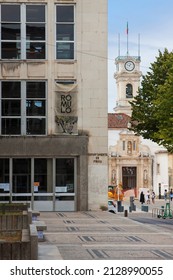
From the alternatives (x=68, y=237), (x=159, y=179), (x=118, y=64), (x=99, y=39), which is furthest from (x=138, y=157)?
(x=68, y=237)

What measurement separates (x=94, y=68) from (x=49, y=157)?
4.94 metres

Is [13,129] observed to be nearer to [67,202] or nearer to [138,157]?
[67,202]

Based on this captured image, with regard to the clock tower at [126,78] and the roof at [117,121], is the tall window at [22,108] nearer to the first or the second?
the roof at [117,121]

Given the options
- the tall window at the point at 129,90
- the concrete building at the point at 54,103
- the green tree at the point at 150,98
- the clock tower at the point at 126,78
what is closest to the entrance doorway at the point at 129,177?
the clock tower at the point at 126,78

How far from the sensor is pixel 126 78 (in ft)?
504

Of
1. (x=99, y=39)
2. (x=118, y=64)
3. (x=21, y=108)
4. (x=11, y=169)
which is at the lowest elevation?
(x=11, y=169)

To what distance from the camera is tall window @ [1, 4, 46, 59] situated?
35.3m

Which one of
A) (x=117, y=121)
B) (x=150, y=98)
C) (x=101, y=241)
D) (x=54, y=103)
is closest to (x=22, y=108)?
(x=54, y=103)

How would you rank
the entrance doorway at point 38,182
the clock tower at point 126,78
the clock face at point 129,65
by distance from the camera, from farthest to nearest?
the clock face at point 129,65
the clock tower at point 126,78
the entrance doorway at point 38,182

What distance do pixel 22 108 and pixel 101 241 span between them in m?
16.3

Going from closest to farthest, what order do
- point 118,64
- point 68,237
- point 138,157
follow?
point 68,237
point 138,157
point 118,64

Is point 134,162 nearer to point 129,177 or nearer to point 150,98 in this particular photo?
point 129,177

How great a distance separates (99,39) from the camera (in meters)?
35.7

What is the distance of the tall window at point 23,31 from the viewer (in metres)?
35.3
